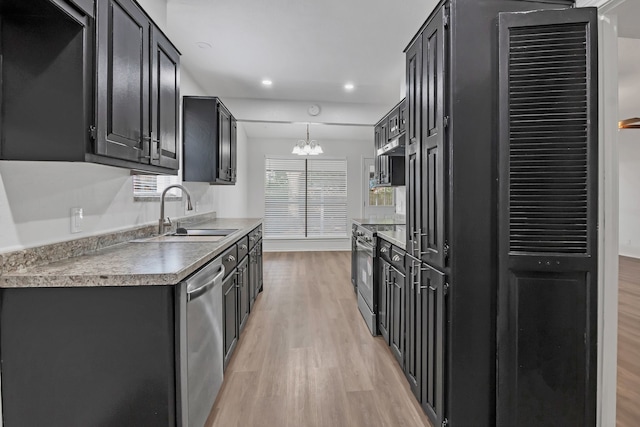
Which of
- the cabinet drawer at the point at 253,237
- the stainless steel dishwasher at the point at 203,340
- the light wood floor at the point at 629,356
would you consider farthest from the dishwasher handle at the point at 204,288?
the light wood floor at the point at 629,356

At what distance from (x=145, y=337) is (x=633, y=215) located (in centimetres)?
863

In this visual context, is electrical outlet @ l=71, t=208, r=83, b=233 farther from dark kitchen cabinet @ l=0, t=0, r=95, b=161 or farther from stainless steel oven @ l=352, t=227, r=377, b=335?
stainless steel oven @ l=352, t=227, r=377, b=335

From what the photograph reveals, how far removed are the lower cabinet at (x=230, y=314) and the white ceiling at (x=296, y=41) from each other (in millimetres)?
2293

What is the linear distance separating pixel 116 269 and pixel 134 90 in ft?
3.05

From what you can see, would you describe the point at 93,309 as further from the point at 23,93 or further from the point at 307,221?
the point at 307,221

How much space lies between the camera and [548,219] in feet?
5.01

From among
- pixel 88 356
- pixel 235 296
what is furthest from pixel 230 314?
pixel 88 356

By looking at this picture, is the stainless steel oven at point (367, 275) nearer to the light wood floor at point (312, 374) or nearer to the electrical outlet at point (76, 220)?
the light wood floor at point (312, 374)

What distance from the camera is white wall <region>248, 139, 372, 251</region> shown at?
7.71 m

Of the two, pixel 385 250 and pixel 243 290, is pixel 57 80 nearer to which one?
pixel 243 290

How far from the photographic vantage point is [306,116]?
5.33 m

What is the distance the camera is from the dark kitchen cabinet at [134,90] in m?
1.41

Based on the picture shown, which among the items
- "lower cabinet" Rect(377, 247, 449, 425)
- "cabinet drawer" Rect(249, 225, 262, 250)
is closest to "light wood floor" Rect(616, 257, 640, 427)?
"lower cabinet" Rect(377, 247, 449, 425)

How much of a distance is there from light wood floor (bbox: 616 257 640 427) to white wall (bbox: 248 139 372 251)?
502 cm
